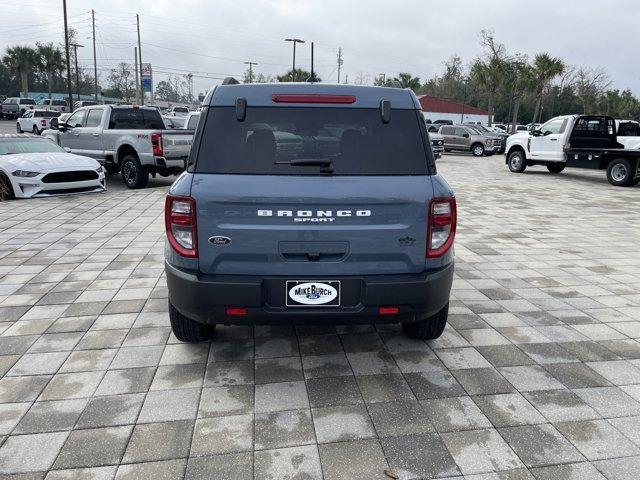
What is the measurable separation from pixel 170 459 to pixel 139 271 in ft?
12.0

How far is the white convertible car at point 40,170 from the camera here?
10727 mm

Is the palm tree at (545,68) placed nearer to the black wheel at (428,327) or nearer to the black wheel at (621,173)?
the black wheel at (621,173)

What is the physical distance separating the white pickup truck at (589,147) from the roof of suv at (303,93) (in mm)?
14192

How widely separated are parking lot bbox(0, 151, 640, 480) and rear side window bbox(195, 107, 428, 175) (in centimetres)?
149

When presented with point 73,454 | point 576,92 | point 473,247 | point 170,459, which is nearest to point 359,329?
point 170,459

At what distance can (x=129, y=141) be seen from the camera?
40.8 feet

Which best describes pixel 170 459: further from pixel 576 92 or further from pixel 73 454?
pixel 576 92

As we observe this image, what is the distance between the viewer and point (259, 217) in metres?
3.03

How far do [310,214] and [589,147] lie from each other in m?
15.9

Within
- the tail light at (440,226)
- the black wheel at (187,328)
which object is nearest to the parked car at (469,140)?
the tail light at (440,226)

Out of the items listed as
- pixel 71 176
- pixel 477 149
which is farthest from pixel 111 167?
pixel 477 149

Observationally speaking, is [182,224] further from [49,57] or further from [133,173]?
[49,57]

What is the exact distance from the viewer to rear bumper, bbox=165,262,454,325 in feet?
10.1

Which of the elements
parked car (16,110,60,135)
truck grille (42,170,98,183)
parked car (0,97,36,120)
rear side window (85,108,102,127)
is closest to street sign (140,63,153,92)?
parked car (0,97,36,120)
